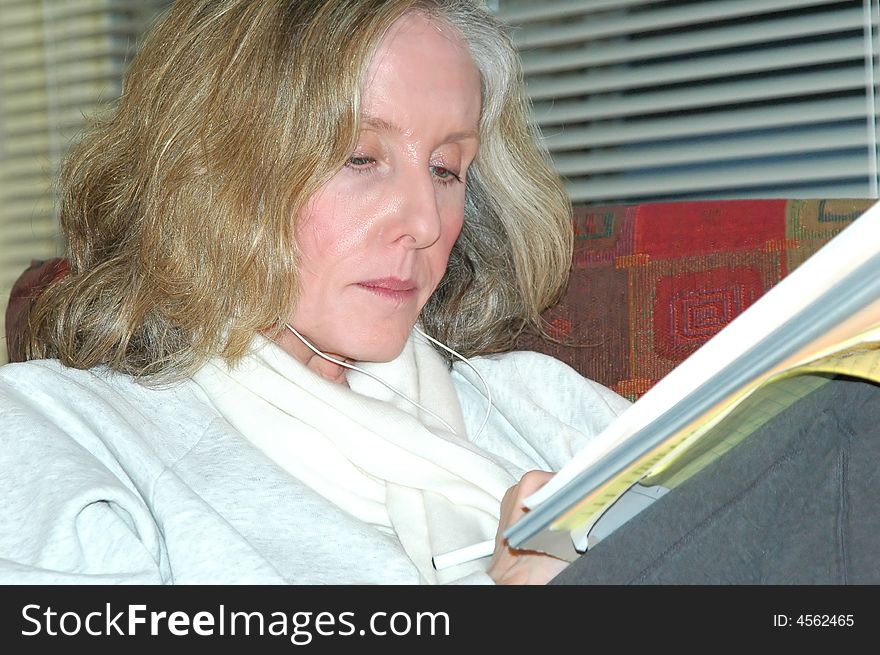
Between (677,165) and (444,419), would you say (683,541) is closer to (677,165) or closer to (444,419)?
(444,419)

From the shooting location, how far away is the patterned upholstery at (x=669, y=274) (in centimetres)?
136

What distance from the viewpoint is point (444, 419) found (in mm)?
1388

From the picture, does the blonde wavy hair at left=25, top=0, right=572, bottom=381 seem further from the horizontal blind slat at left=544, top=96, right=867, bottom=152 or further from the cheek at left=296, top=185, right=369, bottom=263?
the horizontal blind slat at left=544, top=96, right=867, bottom=152

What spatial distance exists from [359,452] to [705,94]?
5.11ft

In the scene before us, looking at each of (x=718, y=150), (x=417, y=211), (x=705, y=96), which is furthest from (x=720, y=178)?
(x=417, y=211)

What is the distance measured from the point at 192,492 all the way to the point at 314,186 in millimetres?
361

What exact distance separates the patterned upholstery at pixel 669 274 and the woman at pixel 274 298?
5.0 inches

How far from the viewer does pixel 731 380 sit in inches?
25.3

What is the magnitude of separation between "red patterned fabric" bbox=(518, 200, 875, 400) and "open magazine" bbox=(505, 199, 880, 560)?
59cm

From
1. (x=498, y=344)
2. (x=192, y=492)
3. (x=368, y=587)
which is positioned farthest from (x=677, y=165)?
(x=368, y=587)

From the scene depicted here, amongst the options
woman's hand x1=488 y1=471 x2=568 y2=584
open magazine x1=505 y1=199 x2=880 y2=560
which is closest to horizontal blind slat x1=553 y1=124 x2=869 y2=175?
woman's hand x1=488 y1=471 x2=568 y2=584

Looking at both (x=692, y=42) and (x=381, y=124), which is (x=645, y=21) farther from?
(x=381, y=124)

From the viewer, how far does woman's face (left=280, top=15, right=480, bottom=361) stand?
1.23 meters

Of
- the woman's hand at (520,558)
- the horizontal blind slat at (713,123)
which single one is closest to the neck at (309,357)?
the woman's hand at (520,558)
